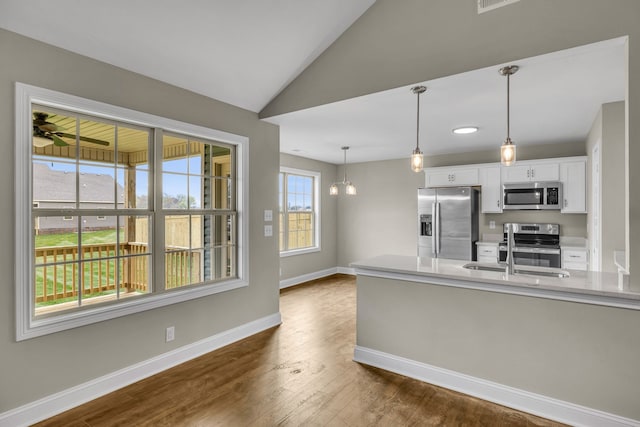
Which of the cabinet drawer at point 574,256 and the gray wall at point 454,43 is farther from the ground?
the gray wall at point 454,43

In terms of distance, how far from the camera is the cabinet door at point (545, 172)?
4906 millimetres

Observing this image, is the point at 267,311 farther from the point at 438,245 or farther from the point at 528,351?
the point at 438,245

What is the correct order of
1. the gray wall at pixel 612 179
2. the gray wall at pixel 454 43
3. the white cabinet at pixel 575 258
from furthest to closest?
the white cabinet at pixel 575 258, the gray wall at pixel 612 179, the gray wall at pixel 454 43

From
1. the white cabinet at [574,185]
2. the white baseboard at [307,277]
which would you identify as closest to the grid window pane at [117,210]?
the white baseboard at [307,277]

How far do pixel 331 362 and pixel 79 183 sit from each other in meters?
2.60

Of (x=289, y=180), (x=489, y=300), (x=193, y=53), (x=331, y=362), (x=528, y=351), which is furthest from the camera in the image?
(x=289, y=180)

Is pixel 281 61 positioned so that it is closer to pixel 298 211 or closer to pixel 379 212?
pixel 298 211

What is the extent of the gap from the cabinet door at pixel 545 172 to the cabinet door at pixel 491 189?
1.57 feet

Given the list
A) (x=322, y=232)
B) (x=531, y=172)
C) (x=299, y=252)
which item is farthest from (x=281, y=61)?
(x=322, y=232)

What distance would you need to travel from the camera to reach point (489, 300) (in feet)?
8.36

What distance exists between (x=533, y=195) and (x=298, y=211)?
4015 mm

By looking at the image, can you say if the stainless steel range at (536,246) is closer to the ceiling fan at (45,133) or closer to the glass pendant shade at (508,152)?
the glass pendant shade at (508,152)

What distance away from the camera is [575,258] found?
470 centimetres

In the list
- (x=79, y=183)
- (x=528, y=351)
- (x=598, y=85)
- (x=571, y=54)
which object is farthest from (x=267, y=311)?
(x=598, y=85)
